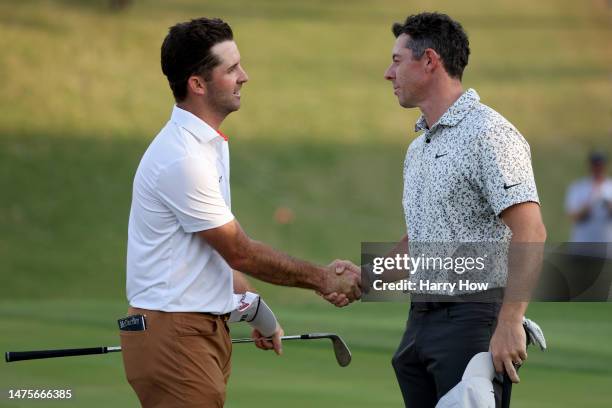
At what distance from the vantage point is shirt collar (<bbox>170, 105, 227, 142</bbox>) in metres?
4.68

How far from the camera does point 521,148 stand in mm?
4418

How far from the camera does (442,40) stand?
15.6ft

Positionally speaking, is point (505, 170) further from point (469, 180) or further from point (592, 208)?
point (592, 208)

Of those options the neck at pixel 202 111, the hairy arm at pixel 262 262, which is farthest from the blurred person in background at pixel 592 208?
the neck at pixel 202 111

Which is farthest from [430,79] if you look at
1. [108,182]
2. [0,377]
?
[108,182]

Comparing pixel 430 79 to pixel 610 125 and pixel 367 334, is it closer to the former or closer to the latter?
pixel 367 334

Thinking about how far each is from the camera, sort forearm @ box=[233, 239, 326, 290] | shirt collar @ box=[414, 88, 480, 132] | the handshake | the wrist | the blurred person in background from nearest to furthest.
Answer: the wrist
shirt collar @ box=[414, 88, 480, 132]
forearm @ box=[233, 239, 326, 290]
the handshake
the blurred person in background

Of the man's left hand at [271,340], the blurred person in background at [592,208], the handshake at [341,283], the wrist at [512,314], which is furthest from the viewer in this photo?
the blurred person in background at [592,208]

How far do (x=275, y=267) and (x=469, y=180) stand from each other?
2.80ft

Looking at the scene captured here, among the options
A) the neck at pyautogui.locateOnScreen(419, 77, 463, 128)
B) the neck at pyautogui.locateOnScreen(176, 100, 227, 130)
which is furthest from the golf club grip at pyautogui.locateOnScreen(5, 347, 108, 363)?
the neck at pyautogui.locateOnScreen(419, 77, 463, 128)

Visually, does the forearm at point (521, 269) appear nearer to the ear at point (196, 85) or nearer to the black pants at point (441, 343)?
the black pants at point (441, 343)

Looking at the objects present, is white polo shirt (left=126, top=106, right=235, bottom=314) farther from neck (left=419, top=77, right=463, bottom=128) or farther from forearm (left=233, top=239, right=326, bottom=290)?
neck (left=419, top=77, right=463, bottom=128)

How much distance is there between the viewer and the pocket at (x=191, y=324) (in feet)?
15.0

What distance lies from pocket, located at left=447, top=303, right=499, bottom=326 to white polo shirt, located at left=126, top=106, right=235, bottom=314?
0.87 m
